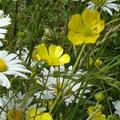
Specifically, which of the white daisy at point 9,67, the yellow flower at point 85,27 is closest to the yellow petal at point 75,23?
the yellow flower at point 85,27

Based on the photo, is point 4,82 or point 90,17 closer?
point 4,82

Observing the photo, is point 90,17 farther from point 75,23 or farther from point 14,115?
point 14,115

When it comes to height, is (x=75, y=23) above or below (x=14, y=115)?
above

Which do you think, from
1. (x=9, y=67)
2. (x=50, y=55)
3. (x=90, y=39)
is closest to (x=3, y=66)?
(x=9, y=67)

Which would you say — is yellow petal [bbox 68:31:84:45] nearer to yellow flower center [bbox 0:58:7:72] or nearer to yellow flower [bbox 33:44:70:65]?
yellow flower [bbox 33:44:70:65]

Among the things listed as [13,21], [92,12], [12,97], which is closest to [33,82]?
[12,97]

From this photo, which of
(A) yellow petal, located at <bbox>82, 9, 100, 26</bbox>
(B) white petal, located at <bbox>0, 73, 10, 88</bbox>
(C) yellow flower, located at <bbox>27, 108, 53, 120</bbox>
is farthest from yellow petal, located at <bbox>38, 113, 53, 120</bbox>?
(A) yellow petal, located at <bbox>82, 9, 100, 26</bbox>
